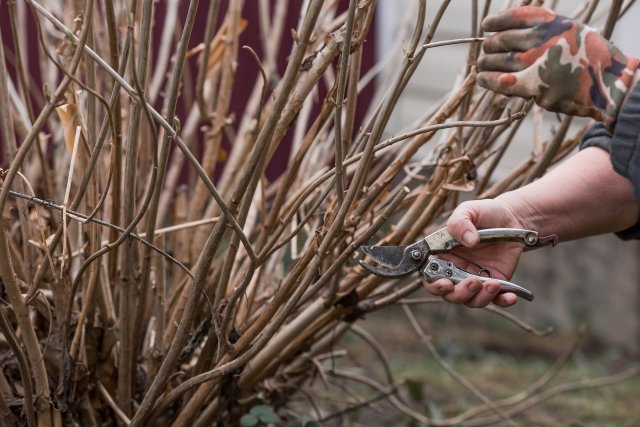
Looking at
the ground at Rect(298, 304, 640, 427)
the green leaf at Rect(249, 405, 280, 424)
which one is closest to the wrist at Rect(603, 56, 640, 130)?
the green leaf at Rect(249, 405, 280, 424)

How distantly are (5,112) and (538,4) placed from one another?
3.42ft

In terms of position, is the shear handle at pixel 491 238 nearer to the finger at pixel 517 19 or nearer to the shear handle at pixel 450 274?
the shear handle at pixel 450 274

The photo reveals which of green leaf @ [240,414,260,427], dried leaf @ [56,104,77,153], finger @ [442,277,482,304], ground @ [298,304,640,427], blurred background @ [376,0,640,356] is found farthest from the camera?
blurred background @ [376,0,640,356]

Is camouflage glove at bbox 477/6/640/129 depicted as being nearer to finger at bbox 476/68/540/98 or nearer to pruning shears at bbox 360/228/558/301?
finger at bbox 476/68/540/98

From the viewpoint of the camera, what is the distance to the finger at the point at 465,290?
161 cm

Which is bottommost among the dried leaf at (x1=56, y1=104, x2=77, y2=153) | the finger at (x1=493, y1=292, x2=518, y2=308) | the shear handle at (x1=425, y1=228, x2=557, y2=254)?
the finger at (x1=493, y1=292, x2=518, y2=308)

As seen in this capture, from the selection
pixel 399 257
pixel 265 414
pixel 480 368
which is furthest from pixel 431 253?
pixel 480 368

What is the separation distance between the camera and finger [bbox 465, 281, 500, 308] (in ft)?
5.33

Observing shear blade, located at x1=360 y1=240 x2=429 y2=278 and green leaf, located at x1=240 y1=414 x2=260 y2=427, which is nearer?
shear blade, located at x1=360 y1=240 x2=429 y2=278

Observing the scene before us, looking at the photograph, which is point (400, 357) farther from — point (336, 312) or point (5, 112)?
point (5, 112)

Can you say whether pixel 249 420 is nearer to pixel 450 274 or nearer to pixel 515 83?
pixel 450 274

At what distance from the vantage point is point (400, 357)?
4.89 metres

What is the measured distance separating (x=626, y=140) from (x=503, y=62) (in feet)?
0.87

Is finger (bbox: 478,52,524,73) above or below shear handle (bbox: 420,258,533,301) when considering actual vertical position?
above
